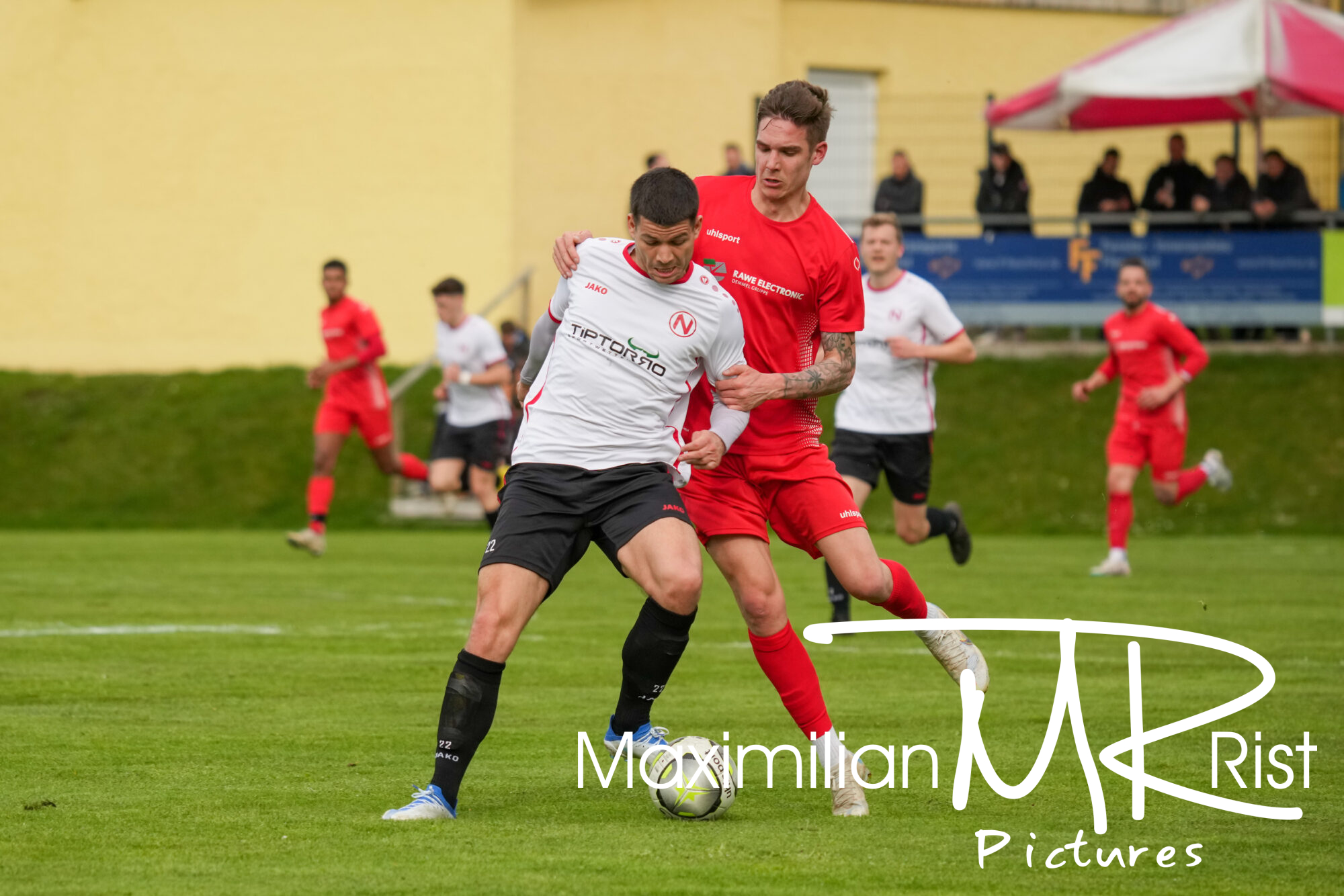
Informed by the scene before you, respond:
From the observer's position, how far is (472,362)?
1669cm

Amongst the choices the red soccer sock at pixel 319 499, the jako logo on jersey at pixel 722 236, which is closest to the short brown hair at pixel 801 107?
the jako logo on jersey at pixel 722 236

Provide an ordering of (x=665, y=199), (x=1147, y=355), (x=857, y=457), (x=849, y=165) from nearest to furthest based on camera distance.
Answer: (x=665, y=199) < (x=857, y=457) < (x=1147, y=355) < (x=849, y=165)

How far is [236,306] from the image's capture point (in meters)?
24.5

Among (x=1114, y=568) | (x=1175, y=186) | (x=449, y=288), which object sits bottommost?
(x=1114, y=568)

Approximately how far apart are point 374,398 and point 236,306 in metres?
8.63

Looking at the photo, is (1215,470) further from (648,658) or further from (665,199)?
(665,199)

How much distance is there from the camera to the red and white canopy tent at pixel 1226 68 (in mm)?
19922

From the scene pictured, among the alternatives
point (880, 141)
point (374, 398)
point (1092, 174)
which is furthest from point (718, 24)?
point (374, 398)

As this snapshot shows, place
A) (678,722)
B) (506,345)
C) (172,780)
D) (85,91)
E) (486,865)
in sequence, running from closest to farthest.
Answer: (486,865), (172,780), (678,722), (506,345), (85,91)

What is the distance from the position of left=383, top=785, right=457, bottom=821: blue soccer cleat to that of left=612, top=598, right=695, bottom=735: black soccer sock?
960 millimetres

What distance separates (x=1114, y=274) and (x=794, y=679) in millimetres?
16116

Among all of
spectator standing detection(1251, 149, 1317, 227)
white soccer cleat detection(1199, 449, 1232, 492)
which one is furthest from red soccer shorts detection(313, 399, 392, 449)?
spectator standing detection(1251, 149, 1317, 227)

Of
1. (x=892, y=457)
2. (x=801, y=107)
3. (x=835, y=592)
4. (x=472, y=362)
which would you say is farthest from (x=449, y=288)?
(x=801, y=107)

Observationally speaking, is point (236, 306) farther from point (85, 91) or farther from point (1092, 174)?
point (1092, 174)
